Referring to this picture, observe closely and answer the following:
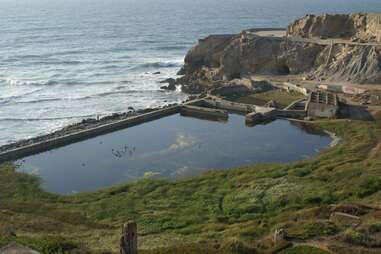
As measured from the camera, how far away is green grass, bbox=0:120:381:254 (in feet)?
79.5

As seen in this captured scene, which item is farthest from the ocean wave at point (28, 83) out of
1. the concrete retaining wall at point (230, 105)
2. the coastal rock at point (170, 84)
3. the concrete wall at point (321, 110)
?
the concrete wall at point (321, 110)

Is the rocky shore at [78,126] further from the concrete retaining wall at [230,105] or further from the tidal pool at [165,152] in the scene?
the concrete retaining wall at [230,105]

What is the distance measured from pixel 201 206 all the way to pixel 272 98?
3290 cm

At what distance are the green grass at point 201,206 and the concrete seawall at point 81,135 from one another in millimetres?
3220

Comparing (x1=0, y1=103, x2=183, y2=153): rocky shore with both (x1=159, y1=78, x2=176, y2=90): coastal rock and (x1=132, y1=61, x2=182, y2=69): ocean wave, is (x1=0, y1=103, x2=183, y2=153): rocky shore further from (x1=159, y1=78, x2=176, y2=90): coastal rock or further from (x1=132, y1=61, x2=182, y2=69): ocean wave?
(x1=132, y1=61, x2=182, y2=69): ocean wave

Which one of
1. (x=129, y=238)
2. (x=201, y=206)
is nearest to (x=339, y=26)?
(x=201, y=206)

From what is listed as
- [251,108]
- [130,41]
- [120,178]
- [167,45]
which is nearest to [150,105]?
[251,108]

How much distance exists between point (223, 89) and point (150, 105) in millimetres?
8937

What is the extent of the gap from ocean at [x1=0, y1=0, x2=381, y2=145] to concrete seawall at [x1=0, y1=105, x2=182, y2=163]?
23.3 ft

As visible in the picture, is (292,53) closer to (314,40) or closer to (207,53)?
(314,40)

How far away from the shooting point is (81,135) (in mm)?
51250

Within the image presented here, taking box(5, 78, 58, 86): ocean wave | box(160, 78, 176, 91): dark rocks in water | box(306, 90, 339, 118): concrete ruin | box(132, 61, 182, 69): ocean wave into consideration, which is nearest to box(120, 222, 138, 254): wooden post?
box(306, 90, 339, 118): concrete ruin

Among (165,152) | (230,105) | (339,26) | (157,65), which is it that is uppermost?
(339,26)

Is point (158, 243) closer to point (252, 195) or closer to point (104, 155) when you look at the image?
point (252, 195)
